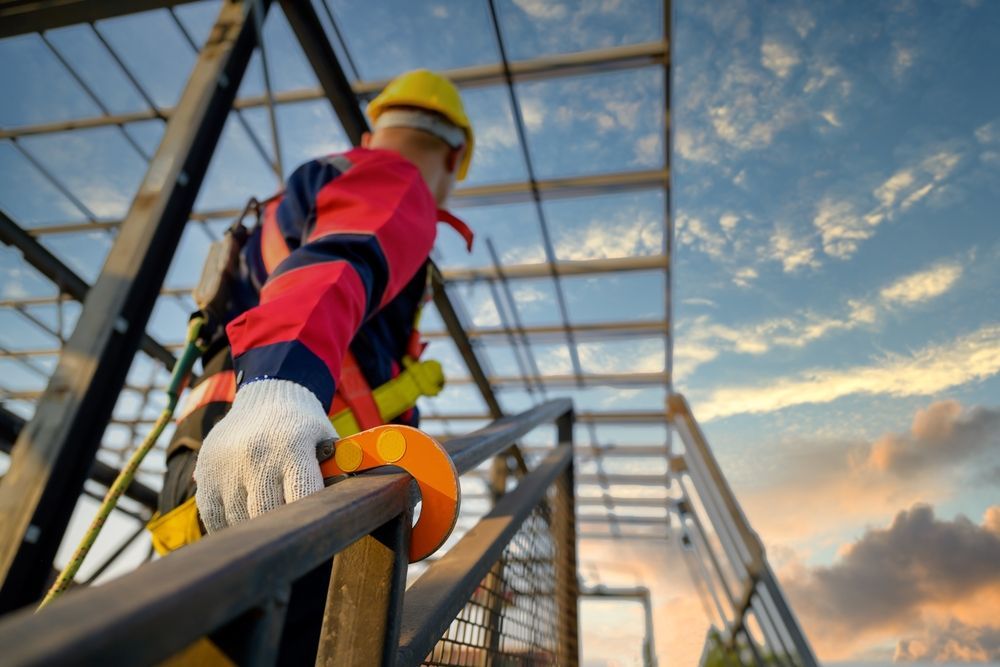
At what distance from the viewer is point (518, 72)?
512 cm

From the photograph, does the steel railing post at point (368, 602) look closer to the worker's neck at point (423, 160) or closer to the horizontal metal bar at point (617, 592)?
the worker's neck at point (423, 160)

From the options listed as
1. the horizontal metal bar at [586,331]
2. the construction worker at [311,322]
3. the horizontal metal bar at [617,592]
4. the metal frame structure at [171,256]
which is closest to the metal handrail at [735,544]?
the metal frame structure at [171,256]

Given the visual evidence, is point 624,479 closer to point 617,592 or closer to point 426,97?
point 617,592

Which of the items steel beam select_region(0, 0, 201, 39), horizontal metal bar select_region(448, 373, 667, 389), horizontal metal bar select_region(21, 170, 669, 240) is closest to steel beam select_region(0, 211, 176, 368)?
steel beam select_region(0, 0, 201, 39)

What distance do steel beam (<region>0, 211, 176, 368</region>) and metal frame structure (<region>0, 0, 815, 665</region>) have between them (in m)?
0.01

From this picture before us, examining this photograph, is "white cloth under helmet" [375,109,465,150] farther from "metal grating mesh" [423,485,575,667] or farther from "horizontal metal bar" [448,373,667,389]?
"horizontal metal bar" [448,373,667,389]

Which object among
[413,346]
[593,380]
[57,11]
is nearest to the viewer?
[413,346]

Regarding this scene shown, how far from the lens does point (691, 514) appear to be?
347cm

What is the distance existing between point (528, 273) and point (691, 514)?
3.89 metres

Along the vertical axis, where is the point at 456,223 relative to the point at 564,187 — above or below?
below

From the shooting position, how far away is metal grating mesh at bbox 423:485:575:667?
1.10 m

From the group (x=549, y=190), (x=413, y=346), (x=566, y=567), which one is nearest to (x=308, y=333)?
(x=413, y=346)

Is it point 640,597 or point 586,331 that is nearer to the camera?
point 586,331

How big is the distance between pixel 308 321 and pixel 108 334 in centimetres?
117
